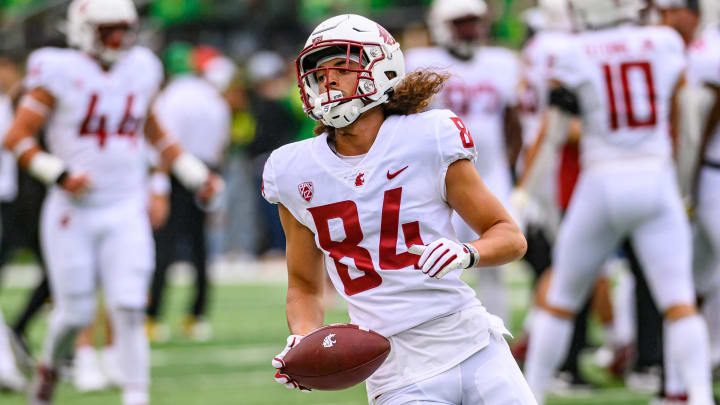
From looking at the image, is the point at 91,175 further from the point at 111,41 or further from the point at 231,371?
the point at 231,371

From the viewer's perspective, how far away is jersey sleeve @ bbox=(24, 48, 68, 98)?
5.55 m

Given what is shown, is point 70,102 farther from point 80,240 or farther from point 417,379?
point 417,379

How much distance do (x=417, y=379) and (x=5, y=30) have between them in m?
14.7

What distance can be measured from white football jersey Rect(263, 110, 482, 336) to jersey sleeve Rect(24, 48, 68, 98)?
8.50 ft

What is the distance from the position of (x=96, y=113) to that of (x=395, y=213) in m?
2.80

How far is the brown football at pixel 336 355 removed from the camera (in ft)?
10.2

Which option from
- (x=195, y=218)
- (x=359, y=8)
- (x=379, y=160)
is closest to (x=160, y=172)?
(x=195, y=218)

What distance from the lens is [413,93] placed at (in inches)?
131

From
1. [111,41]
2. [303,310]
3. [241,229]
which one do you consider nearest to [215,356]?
[111,41]

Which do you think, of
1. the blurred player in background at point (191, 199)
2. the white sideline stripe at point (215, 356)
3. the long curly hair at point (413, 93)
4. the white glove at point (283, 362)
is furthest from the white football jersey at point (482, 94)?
the white glove at point (283, 362)

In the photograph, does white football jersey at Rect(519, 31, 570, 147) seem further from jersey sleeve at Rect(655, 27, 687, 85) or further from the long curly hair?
the long curly hair

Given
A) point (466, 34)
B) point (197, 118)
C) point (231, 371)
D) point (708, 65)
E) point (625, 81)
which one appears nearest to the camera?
point (625, 81)

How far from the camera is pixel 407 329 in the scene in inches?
127

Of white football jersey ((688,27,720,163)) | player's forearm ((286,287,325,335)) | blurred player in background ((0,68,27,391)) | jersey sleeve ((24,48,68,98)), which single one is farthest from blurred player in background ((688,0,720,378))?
blurred player in background ((0,68,27,391))
